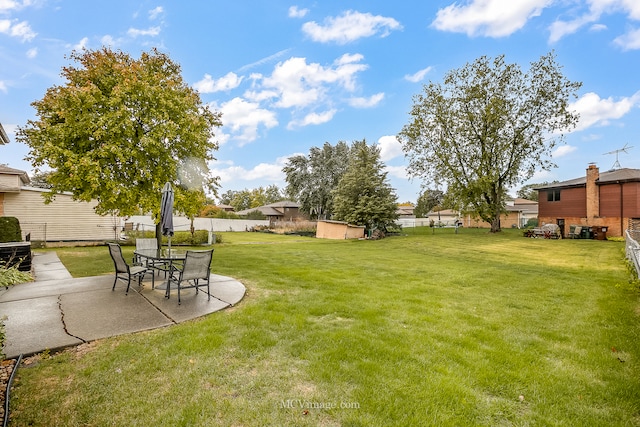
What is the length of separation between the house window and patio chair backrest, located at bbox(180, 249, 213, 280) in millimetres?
30931

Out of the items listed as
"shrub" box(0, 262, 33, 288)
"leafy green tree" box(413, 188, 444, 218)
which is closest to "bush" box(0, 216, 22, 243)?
"shrub" box(0, 262, 33, 288)

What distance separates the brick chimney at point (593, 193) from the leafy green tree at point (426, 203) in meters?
26.4

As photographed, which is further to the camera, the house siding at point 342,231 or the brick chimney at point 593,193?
the house siding at point 342,231

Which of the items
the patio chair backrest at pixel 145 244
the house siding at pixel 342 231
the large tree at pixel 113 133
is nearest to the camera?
the patio chair backrest at pixel 145 244

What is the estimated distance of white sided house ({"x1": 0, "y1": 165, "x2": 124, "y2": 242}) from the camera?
1559 centimetres

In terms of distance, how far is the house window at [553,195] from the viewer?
26.5 metres

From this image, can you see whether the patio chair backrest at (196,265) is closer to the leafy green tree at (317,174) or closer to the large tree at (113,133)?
the large tree at (113,133)

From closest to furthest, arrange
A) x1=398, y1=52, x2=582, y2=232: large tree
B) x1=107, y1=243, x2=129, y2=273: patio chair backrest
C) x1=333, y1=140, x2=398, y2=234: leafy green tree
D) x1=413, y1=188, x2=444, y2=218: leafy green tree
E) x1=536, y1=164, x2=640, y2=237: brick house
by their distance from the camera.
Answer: x1=107, y1=243, x2=129, y2=273: patio chair backrest < x1=536, y1=164, x2=640, y2=237: brick house < x1=398, y1=52, x2=582, y2=232: large tree < x1=333, y1=140, x2=398, y2=234: leafy green tree < x1=413, y1=188, x2=444, y2=218: leafy green tree

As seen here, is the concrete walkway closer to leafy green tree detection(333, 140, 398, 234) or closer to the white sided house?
the white sided house

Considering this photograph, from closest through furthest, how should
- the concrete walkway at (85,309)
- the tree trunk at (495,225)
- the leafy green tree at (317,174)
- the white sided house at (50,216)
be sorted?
1. the concrete walkway at (85,309)
2. the white sided house at (50,216)
3. the tree trunk at (495,225)
4. the leafy green tree at (317,174)

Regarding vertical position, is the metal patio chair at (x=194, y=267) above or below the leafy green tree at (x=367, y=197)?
below

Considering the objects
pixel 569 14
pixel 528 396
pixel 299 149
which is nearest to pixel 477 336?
pixel 528 396

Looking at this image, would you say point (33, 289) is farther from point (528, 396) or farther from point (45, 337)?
point (528, 396)

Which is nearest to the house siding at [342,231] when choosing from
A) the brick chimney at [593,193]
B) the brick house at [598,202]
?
the brick house at [598,202]
